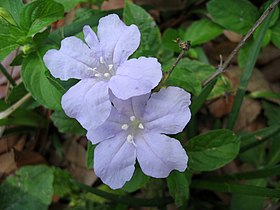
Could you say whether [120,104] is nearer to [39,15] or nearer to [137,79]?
[137,79]

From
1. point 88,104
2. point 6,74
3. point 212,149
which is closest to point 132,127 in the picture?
point 88,104

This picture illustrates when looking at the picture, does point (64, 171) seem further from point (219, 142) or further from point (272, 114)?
point (272, 114)

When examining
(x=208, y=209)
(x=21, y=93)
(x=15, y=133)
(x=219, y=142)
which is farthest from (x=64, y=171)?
(x=219, y=142)

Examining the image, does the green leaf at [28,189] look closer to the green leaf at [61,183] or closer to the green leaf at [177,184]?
the green leaf at [61,183]

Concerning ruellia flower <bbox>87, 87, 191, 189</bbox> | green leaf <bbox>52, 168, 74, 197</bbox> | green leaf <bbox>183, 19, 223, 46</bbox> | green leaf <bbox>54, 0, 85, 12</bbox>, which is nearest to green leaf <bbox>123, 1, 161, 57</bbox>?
green leaf <bbox>54, 0, 85, 12</bbox>

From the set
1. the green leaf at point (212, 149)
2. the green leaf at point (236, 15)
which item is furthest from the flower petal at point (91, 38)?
the green leaf at point (236, 15)

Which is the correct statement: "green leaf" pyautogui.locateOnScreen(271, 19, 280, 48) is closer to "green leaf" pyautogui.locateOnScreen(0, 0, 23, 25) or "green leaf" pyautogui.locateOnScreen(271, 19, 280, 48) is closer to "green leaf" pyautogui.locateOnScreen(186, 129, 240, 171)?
"green leaf" pyautogui.locateOnScreen(186, 129, 240, 171)
